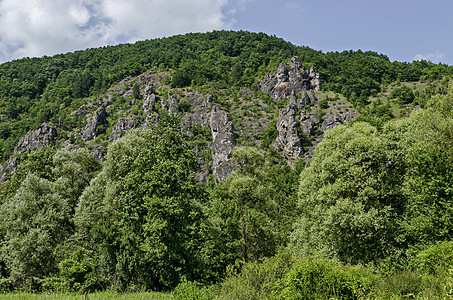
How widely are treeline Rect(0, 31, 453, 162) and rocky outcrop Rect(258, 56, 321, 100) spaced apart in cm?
921

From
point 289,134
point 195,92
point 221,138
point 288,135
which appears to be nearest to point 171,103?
point 195,92

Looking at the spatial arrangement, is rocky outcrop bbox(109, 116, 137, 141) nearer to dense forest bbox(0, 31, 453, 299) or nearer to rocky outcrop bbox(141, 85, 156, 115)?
rocky outcrop bbox(141, 85, 156, 115)

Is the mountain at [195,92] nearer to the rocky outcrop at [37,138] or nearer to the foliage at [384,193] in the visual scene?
the rocky outcrop at [37,138]

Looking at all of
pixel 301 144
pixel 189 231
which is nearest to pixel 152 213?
pixel 189 231

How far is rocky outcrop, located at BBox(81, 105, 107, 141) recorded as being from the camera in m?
123

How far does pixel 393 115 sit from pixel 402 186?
104731mm

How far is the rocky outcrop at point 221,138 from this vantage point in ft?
343

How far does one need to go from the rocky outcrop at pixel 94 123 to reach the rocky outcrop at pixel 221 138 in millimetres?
53236

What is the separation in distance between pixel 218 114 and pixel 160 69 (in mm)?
72685

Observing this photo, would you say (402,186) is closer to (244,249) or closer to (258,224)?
(258,224)

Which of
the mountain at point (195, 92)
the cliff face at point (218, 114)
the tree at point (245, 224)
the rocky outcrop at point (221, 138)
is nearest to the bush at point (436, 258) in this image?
the tree at point (245, 224)

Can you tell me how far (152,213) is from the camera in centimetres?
1507

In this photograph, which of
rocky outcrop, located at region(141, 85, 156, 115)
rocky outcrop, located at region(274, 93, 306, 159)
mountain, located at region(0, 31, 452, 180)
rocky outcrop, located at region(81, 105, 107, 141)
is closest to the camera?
rocky outcrop, located at region(274, 93, 306, 159)

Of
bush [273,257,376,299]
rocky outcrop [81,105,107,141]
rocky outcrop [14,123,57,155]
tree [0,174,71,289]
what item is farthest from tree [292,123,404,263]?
rocky outcrop [14,123,57,155]
